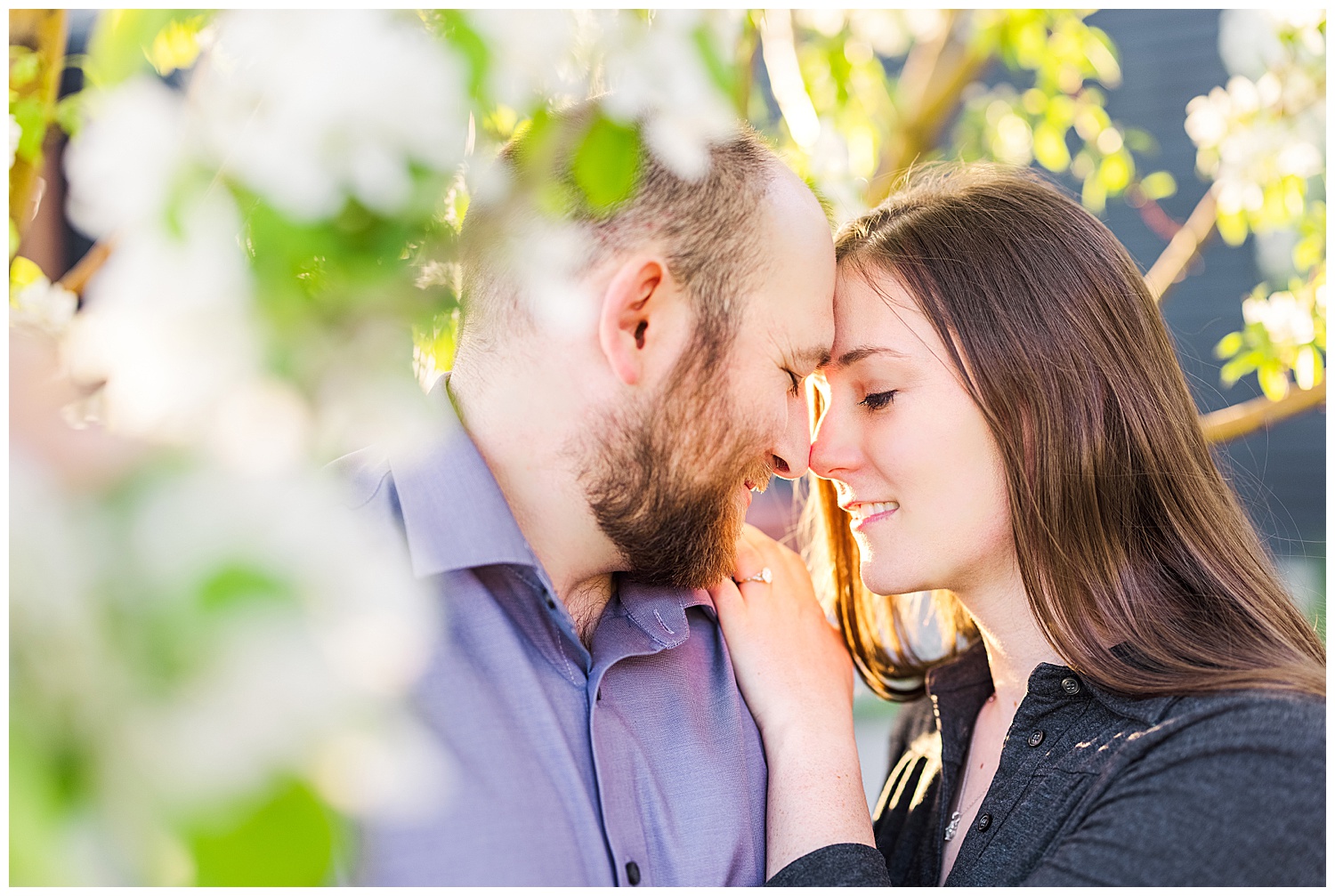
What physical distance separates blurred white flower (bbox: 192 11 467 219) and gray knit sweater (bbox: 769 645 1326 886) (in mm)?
1260

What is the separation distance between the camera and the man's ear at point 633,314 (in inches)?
61.1

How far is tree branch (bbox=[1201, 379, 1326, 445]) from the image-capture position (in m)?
2.49

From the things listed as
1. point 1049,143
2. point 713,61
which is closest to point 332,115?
point 713,61

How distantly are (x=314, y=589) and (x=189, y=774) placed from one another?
0.11 meters

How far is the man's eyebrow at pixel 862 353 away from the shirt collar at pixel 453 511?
0.69 metres

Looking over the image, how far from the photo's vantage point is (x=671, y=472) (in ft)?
5.44

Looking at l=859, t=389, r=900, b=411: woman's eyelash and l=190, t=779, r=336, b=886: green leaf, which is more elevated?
l=190, t=779, r=336, b=886: green leaf

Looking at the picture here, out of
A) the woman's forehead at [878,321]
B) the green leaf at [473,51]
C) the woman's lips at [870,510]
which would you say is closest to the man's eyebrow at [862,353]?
the woman's forehead at [878,321]

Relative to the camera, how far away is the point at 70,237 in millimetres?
6746

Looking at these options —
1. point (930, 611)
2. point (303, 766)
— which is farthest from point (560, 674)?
point (930, 611)

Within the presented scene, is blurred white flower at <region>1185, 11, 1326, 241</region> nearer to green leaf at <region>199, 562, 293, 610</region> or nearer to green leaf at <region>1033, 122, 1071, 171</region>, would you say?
green leaf at <region>1033, 122, 1071, 171</region>

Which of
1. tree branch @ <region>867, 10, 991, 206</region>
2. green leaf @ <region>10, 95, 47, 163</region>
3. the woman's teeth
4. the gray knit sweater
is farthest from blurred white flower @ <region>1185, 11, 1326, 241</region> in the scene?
green leaf @ <region>10, 95, 47, 163</region>

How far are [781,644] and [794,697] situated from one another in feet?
0.37

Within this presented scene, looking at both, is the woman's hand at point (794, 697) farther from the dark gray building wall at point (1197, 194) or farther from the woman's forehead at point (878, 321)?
the dark gray building wall at point (1197, 194)
